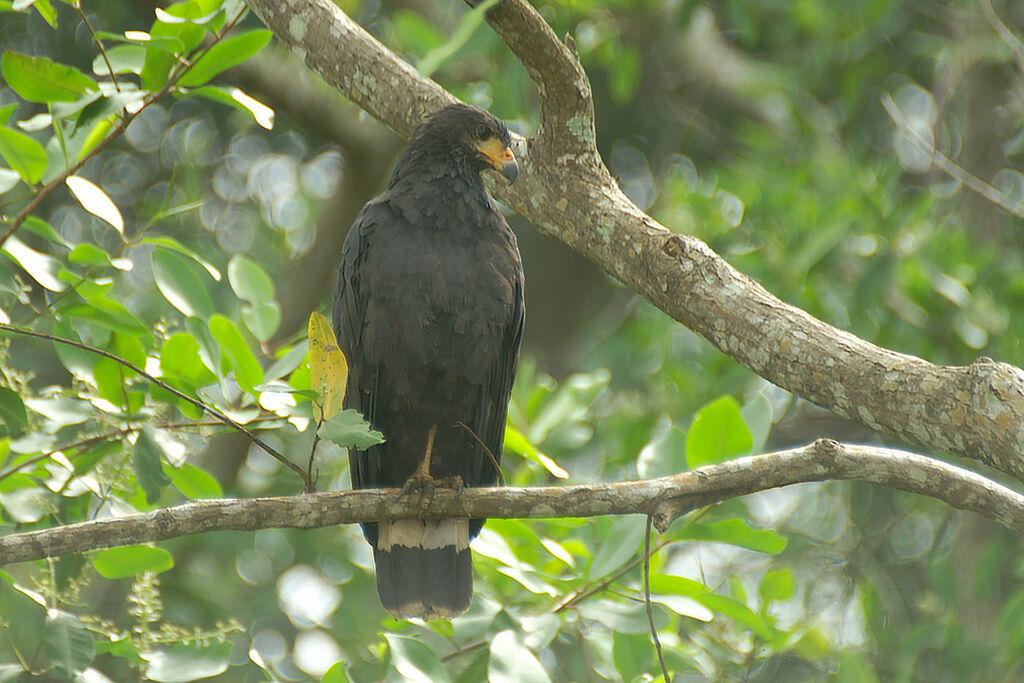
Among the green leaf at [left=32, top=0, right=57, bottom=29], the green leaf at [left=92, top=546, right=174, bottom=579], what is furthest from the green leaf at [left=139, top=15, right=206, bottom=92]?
the green leaf at [left=92, top=546, right=174, bottom=579]

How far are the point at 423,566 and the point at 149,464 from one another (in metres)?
1.05

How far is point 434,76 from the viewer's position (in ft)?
17.4

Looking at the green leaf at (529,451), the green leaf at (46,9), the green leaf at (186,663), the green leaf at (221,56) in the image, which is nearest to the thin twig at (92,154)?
the green leaf at (221,56)

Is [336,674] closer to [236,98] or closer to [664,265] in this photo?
[664,265]

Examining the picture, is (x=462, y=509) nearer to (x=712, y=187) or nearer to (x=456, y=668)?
(x=456, y=668)

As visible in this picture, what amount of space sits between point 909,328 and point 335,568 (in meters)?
3.51

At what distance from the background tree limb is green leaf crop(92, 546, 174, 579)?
4.75 feet

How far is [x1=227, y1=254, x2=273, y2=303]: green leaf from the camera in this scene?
10.1 ft

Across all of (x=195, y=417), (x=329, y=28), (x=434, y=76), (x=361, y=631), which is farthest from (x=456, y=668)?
(x=434, y=76)

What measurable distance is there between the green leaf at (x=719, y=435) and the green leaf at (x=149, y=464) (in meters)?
1.49

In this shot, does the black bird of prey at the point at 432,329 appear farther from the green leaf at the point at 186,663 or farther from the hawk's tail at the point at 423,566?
the green leaf at the point at 186,663

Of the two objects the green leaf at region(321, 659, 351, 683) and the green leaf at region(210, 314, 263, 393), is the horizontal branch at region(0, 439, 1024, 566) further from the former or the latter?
the green leaf at region(210, 314, 263, 393)

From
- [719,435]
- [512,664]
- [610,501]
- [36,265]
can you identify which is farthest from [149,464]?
[719,435]

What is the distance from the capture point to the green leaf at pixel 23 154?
2.53m
